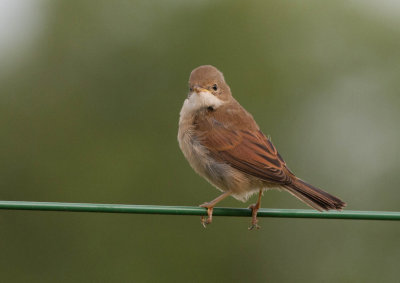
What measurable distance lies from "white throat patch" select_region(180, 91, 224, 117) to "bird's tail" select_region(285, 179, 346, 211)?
139 centimetres

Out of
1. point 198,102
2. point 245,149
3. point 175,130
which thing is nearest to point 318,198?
point 245,149

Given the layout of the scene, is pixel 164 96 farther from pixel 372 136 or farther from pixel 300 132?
pixel 372 136

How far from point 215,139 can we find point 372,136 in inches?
1062

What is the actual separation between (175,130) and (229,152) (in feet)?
73.3

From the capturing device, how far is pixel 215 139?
258 inches

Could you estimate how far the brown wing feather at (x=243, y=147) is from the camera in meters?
6.17

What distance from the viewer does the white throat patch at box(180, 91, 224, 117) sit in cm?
693

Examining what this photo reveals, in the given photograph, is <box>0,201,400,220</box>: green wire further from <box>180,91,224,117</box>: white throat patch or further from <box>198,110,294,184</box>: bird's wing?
<box>180,91,224,117</box>: white throat patch

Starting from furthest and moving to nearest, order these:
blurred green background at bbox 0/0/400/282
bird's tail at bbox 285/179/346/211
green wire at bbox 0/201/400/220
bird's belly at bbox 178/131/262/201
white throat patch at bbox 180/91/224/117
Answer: blurred green background at bbox 0/0/400/282 < white throat patch at bbox 180/91/224/117 < bird's belly at bbox 178/131/262/201 < bird's tail at bbox 285/179/346/211 < green wire at bbox 0/201/400/220

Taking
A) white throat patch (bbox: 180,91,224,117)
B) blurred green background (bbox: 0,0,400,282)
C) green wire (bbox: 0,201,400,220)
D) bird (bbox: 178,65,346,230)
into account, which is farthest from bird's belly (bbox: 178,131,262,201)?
blurred green background (bbox: 0,0,400,282)

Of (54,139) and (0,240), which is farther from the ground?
(54,139)

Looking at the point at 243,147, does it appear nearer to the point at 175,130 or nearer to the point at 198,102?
the point at 198,102

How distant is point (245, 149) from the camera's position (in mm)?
6438

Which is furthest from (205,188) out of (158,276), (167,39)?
(167,39)
